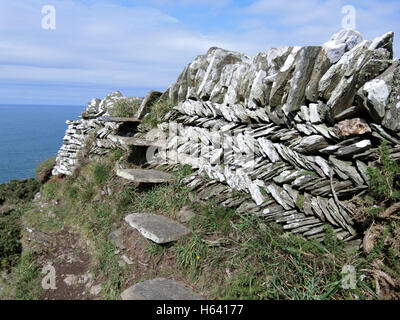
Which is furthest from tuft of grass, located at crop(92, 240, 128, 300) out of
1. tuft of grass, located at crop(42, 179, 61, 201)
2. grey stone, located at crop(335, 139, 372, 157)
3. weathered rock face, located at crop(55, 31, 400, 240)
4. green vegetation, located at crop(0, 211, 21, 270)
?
tuft of grass, located at crop(42, 179, 61, 201)

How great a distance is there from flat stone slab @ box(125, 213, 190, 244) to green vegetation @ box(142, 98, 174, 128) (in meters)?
3.01

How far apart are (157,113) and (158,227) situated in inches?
144

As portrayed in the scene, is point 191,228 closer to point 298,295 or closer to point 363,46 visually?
point 298,295

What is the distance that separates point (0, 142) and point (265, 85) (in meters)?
65.4

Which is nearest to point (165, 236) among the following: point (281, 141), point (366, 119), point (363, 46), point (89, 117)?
point (281, 141)

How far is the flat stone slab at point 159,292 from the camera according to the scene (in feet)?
11.7

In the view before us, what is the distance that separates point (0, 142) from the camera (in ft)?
180

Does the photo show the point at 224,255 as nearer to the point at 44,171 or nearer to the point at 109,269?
the point at 109,269

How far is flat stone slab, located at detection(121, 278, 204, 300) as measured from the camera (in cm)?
358

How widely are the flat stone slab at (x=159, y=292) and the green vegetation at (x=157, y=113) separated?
4378 millimetres

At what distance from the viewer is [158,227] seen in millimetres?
4730

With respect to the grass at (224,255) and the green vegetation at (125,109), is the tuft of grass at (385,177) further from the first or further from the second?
the green vegetation at (125,109)

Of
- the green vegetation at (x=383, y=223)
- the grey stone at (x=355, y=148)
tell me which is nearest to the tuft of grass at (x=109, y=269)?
the green vegetation at (x=383, y=223)
